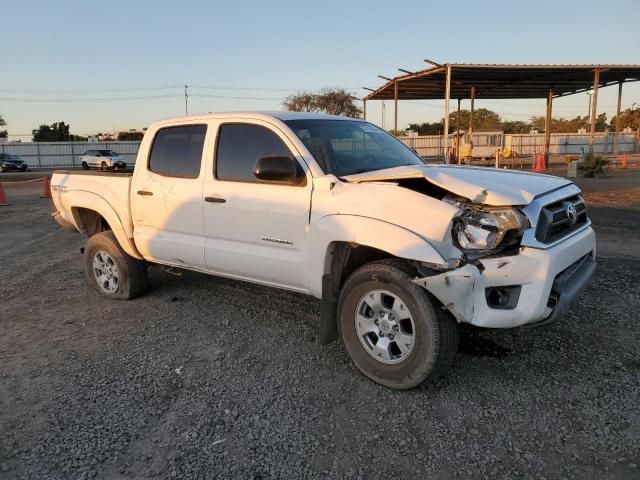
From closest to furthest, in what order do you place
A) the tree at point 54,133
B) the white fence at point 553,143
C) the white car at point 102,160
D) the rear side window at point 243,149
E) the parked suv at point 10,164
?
the rear side window at point 243,149, the white car at point 102,160, the parked suv at point 10,164, the white fence at point 553,143, the tree at point 54,133

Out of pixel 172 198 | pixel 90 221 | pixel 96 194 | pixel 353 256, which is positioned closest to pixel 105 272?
pixel 90 221

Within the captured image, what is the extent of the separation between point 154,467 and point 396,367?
1.63 m

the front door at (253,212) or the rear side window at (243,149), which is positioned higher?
the rear side window at (243,149)

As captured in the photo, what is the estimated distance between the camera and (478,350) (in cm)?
416

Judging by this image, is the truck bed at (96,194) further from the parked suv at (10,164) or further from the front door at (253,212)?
the parked suv at (10,164)

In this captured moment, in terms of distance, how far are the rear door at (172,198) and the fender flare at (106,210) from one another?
0.17 m

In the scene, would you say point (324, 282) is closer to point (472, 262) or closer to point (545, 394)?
point (472, 262)

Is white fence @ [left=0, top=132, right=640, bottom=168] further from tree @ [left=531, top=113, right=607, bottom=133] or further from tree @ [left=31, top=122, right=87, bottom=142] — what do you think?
tree @ [left=531, top=113, right=607, bottom=133]

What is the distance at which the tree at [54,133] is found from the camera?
7344 cm

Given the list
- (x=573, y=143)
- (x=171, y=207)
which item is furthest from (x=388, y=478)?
(x=573, y=143)

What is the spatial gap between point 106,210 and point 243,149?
2.03m

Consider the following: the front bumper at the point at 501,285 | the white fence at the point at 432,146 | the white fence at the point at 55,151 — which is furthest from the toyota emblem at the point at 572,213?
the white fence at the point at 55,151

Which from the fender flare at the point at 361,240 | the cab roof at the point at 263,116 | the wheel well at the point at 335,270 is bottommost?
the wheel well at the point at 335,270

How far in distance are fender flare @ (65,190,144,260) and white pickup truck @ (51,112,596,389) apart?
0.03 m
